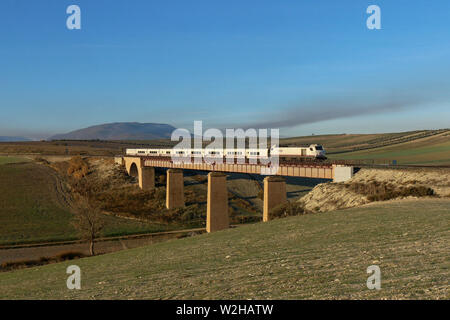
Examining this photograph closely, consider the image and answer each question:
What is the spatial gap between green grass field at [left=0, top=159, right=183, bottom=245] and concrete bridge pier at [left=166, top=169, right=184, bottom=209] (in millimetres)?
9113

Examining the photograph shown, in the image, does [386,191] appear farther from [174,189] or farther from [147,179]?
[147,179]

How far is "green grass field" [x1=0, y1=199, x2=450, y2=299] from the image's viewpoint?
30.1 ft

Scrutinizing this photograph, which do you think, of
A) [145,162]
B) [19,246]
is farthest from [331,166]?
[145,162]

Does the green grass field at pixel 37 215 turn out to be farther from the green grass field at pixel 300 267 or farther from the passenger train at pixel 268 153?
the green grass field at pixel 300 267

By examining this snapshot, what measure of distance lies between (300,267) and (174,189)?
174 ft

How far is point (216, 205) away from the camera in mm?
47188

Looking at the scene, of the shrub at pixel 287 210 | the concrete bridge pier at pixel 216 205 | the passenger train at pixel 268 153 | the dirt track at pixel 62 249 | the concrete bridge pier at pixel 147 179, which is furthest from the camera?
the concrete bridge pier at pixel 147 179

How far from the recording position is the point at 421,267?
1034cm

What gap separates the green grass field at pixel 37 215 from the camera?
45.9 meters

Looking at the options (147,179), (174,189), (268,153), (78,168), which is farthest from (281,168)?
(78,168)

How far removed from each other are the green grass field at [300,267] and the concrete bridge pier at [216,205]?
26628 millimetres

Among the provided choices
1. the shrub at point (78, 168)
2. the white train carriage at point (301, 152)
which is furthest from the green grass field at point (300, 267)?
the shrub at point (78, 168)

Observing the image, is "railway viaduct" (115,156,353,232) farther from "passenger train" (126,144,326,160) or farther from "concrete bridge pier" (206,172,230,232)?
"passenger train" (126,144,326,160)
